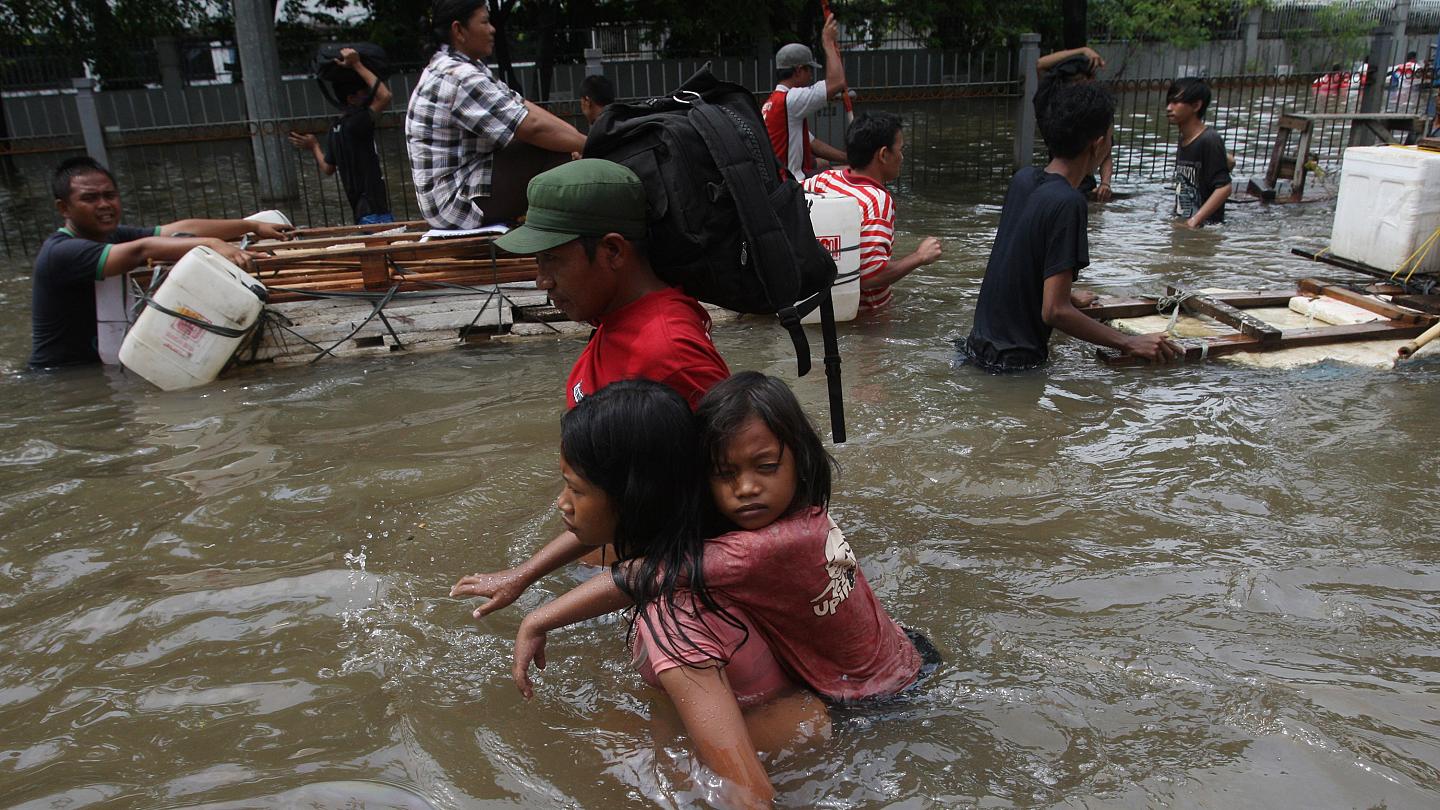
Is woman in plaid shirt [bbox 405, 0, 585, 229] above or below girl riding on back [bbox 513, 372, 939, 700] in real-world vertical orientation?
above

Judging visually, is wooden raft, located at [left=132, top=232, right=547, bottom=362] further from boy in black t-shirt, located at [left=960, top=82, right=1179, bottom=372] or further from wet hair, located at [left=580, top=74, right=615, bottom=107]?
boy in black t-shirt, located at [left=960, top=82, right=1179, bottom=372]

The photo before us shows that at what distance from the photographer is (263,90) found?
12.2m

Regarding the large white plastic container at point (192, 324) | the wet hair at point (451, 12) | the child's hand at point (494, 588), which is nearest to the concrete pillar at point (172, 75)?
the large white plastic container at point (192, 324)

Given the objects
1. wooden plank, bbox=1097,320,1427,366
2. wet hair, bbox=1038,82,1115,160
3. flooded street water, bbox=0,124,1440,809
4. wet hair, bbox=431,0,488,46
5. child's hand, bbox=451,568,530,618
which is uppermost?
wet hair, bbox=431,0,488,46

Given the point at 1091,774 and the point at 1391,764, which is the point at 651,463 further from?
the point at 1391,764

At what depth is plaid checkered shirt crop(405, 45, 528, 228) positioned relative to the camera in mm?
5289

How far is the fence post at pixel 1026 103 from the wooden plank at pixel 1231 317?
5.94 metres

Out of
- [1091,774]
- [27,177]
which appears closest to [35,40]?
[27,177]

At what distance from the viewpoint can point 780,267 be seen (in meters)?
2.65

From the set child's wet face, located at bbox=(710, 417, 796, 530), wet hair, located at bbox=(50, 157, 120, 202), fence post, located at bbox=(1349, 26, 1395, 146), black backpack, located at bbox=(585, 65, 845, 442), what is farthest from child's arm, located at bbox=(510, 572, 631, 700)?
fence post, located at bbox=(1349, 26, 1395, 146)

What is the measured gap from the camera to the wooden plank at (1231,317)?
5.55 m

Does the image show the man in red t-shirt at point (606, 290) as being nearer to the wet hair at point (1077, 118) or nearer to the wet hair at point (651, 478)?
the wet hair at point (651, 478)

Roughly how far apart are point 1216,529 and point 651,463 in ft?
8.08

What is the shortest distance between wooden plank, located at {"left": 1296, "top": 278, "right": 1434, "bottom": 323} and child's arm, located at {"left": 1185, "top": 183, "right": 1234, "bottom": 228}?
287 cm
